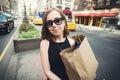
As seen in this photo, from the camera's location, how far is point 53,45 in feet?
6.92

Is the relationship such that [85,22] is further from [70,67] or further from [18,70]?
[70,67]

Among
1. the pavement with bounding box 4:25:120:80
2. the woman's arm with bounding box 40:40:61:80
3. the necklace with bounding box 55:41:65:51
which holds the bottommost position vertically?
the pavement with bounding box 4:25:120:80

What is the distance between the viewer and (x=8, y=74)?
18.9 feet

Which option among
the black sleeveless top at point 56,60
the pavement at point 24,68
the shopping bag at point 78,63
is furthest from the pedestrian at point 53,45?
the pavement at point 24,68

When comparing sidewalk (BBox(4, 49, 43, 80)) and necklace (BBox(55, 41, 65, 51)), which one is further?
sidewalk (BBox(4, 49, 43, 80))

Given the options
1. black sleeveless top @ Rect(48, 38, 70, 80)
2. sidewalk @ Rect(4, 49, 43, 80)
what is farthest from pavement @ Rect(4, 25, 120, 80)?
black sleeveless top @ Rect(48, 38, 70, 80)

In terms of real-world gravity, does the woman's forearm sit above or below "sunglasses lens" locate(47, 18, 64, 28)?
below

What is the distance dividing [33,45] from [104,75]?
4.96 metres

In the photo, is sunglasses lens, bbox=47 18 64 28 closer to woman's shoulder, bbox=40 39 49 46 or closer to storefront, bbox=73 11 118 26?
woman's shoulder, bbox=40 39 49 46

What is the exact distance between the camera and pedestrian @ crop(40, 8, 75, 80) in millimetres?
2025

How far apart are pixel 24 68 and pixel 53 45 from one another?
14.8 feet

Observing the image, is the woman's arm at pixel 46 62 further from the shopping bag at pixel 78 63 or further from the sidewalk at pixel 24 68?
the sidewalk at pixel 24 68

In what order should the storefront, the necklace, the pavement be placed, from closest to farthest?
the necklace
the pavement
the storefront

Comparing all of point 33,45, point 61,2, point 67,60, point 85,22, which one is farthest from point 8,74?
point 61,2
